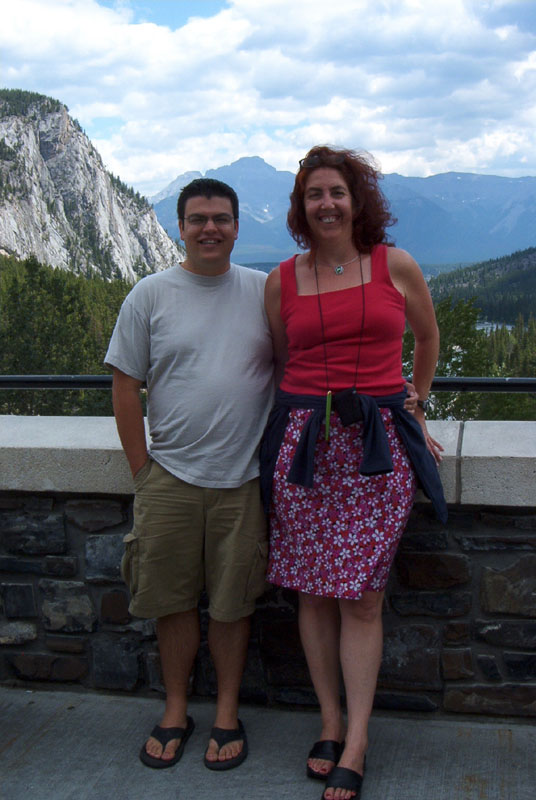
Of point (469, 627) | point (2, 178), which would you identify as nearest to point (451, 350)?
point (469, 627)

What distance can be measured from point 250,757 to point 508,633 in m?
0.88

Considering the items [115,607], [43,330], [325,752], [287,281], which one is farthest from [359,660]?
[43,330]

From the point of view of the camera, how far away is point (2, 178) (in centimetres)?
11938

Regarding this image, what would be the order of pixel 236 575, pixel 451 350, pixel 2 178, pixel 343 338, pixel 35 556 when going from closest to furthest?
pixel 343 338 → pixel 236 575 → pixel 35 556 → pixel 451 350 → pixel 2 178

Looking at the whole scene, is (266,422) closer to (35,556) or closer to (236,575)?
(236,575)

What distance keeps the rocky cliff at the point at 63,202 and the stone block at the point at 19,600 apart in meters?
115

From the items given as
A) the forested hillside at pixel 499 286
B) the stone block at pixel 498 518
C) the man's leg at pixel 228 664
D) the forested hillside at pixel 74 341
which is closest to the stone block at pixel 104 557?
the man's leg at pixel 228 664

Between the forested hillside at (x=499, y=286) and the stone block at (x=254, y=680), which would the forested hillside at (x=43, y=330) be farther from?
the stone block at (x=254, y=680)

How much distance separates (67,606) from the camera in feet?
9.05

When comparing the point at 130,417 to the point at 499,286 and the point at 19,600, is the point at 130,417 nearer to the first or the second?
the point at 19,600

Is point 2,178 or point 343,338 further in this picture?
point 2,178

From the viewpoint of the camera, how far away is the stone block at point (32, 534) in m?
2.71

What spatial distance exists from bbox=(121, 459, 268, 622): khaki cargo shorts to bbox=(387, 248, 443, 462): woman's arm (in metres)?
0.56

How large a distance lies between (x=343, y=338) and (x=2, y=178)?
12810 centimetres
